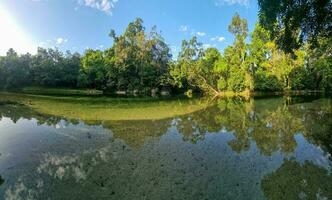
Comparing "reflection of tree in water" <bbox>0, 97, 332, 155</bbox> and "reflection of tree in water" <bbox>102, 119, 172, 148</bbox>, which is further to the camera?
"reflection of tree in water" <bbox>102, 119, 172, 148</bbox>

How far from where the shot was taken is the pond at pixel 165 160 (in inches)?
358

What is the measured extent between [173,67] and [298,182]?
64490 millimetres

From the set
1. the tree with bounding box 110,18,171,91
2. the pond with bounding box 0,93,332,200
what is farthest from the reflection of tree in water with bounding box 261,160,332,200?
the tree with bounding box 110,18,171,91

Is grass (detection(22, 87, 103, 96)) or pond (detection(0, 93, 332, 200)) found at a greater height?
pond (detection(0, 93, 332, 200))

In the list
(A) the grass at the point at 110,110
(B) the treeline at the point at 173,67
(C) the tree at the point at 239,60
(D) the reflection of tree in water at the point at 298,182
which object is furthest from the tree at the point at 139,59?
(D) the reflection of tree in water at the point at 298,182

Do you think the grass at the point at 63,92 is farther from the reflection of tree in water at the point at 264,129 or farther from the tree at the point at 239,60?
the reflection of tree in water at the point at 264,129

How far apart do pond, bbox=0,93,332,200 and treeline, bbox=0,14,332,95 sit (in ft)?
131

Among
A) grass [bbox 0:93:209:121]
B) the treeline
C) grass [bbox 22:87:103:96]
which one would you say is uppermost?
the treeline

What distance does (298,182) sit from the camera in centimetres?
971

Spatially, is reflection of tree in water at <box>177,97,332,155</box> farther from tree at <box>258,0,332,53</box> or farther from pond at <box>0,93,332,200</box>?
tree at <box>258,0,332,53</box>

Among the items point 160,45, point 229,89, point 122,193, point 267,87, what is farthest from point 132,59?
point 122,193

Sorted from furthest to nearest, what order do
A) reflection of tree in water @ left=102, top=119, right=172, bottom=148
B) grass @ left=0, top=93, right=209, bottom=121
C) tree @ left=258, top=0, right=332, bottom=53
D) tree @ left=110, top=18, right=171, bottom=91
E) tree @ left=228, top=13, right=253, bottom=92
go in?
tree @ left=110, top=18, right=171, bottom=91
tree @ left=228, top=13, right=253, bottom=92
grass @ left=0, top=93, right=209, bottom=121
tree @ left=258, top=0, right=332, bottom=53
reflection of tree in water @ left=102, top=119, right=172, bottom=148

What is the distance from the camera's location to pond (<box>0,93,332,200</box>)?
9094 millimetres

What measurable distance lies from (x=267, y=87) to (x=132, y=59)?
110 ft
